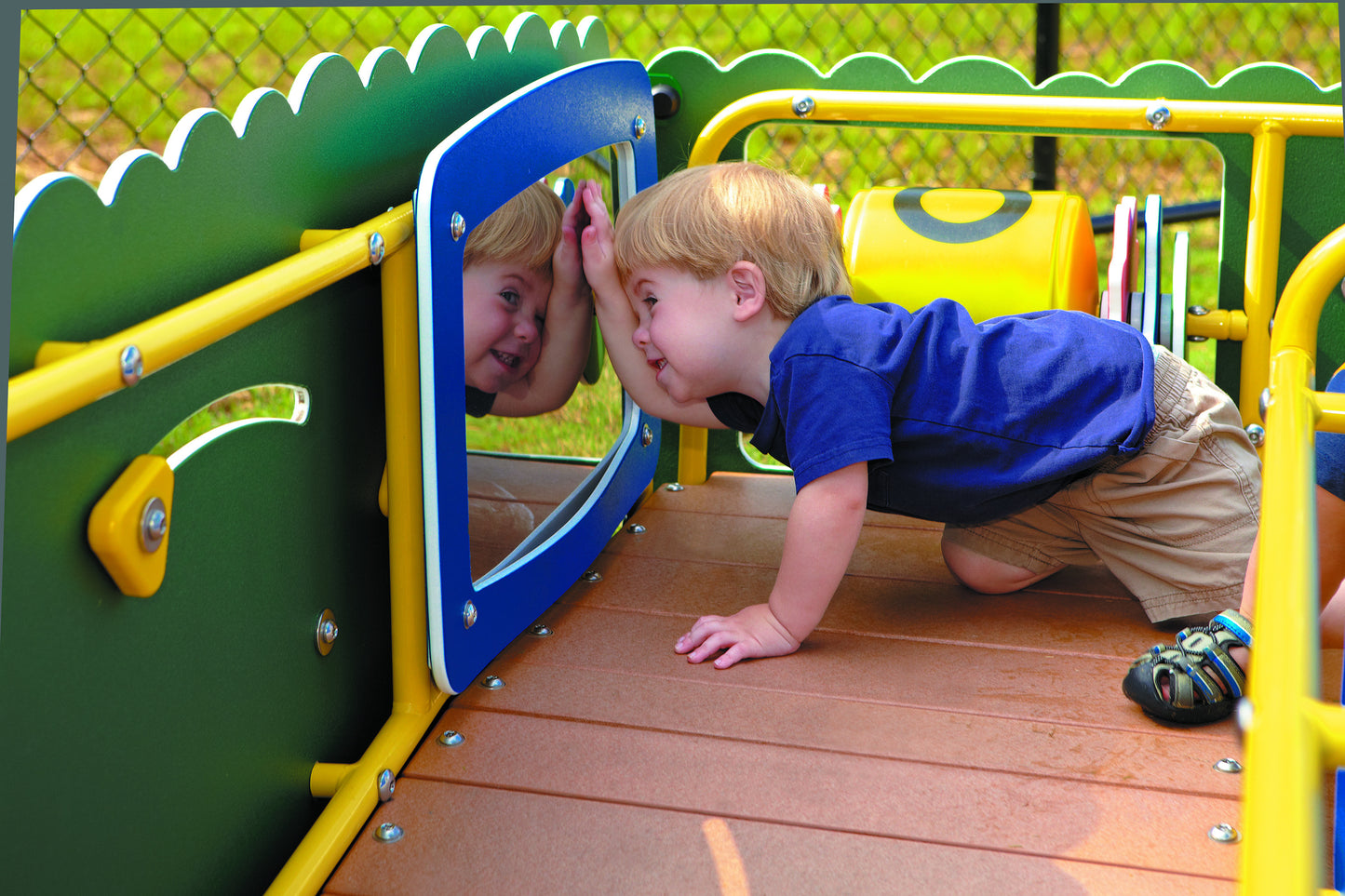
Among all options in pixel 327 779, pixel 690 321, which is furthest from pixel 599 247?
pixel 327 779

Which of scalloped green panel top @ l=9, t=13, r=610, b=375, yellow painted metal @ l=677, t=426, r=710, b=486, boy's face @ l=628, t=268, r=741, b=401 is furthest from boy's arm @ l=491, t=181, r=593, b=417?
yellow painted metal @ l=677, t=426, r=710, b=486

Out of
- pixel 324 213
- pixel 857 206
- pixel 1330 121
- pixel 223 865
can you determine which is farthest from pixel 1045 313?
pixel 223 865

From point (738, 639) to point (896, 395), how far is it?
404 mm

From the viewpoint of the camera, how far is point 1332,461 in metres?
1.70

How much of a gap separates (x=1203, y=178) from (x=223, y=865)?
5.50m

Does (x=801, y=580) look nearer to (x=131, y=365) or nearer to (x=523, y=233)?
(x=523, y=233)

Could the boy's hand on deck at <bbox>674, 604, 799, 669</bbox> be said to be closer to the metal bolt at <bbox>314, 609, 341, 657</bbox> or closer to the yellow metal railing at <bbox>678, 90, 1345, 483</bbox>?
the metal bolt at <bbox>314, 609, 341, 657</bbox>

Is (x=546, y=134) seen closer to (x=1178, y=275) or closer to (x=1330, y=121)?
(x=1178, y=275)

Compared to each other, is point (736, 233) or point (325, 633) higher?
point (736, 233)

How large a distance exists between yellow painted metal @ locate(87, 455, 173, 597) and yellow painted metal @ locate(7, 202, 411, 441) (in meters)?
0.10

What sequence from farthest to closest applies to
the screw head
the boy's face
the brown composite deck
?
the boy's face → the screw head → the brown composite deck

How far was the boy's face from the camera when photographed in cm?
182

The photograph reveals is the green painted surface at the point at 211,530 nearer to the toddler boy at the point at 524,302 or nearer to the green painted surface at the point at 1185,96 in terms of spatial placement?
the toddler boy at the point at 524,302

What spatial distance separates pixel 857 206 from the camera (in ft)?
7.71
